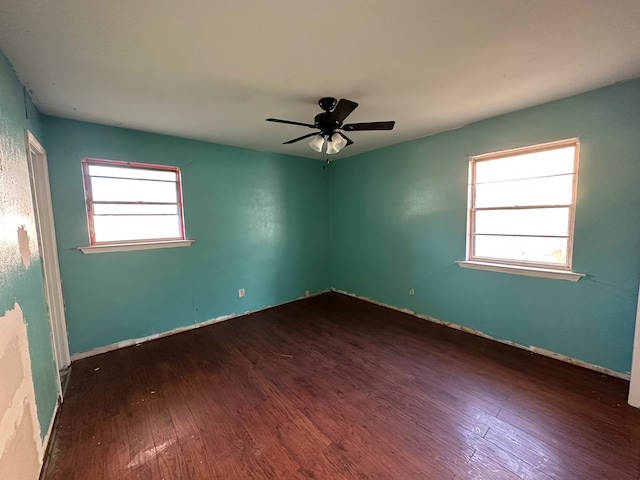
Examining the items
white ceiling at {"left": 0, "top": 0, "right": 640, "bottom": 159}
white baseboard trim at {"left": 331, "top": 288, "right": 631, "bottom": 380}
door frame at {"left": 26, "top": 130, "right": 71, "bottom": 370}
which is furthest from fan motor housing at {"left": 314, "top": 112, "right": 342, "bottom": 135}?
white baseboard trim at {"left": 331, "top": 288, "right": 631, "bottom": 380}

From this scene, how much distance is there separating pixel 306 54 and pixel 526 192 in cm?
262

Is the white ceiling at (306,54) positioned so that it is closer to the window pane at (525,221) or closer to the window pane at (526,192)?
the window pane at (526,192)

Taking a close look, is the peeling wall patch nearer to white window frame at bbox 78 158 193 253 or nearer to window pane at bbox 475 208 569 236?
white window frame at bbox 78 158 193 253

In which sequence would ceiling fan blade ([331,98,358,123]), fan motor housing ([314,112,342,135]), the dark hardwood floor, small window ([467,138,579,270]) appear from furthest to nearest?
small window ([467,138,579,270]) < fan motor housing ([314,112,342,135]) < ceiling fan blade ([331,98,358,123]) < the dark hardwood floor

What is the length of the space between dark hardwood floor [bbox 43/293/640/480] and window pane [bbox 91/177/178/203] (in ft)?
5.68

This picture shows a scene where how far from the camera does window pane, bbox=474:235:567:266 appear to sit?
2.57 metres

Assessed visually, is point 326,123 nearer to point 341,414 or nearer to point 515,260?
point 341,414

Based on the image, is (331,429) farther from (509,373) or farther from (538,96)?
(538,96)

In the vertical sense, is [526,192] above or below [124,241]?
above

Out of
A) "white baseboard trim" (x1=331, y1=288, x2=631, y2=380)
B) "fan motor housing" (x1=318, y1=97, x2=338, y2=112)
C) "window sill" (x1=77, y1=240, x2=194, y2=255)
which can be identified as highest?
"fan motor housing" (x1=318, y1=97, x2=338, y2=112)

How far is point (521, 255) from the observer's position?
281 centimetres

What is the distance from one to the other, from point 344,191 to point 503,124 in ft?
8.07

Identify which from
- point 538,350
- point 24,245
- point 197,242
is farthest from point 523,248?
point 24,245

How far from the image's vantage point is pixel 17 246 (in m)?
1.48
